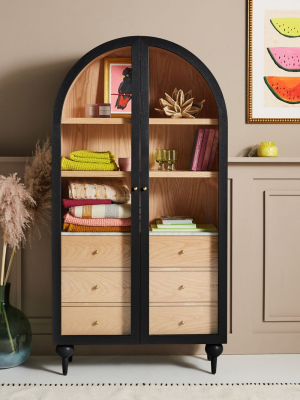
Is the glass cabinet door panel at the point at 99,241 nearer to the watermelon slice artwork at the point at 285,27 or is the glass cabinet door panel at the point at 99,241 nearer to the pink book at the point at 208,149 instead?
the pink book at the point at 208,149

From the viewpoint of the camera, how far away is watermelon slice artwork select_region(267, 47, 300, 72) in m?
2.50

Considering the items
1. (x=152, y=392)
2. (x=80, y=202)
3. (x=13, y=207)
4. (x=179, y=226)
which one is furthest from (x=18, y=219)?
(x=152, y=392)

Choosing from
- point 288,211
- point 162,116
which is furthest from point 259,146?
point 162,116

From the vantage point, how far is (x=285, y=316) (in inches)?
98.8

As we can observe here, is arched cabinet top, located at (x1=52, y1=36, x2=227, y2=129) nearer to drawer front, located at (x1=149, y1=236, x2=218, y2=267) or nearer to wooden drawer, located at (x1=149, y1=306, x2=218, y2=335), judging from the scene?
drawer front, located at (x1=149, y1=236, x2=218, y2=267)

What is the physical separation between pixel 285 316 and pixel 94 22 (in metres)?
2.21

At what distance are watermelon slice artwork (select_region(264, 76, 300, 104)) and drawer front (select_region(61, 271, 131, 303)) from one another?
1.48 metres

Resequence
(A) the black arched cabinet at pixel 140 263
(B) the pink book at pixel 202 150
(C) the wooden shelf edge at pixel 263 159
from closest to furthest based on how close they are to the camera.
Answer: (A) the black arched cabinet at pixel 140 263 → (B) the pink book at pixel 202 150 → (C) the wooden shelf edge at pixel 263 159

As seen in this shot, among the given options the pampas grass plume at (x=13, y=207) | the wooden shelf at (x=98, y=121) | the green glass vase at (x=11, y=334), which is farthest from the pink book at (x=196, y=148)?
the green glass vase at (x=11, y=334)

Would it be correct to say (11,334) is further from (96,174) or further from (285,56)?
(285,56)

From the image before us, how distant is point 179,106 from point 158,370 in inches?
59.6

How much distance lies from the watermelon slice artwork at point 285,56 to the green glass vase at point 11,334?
7.06 feet

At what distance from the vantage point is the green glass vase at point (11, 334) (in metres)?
2.24

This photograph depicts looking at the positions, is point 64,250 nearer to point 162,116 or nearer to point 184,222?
point 184,222
